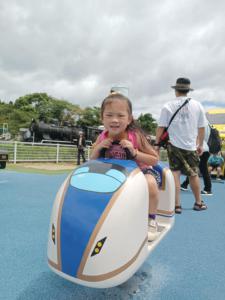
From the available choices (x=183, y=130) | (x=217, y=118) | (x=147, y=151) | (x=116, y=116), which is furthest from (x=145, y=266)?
(x=217, y=118)

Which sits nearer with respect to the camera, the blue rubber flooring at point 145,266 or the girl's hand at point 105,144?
the blue rubber flooring at point 145,266

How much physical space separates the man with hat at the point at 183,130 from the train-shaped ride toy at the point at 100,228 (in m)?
2.80

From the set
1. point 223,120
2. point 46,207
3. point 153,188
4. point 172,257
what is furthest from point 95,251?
point 223,120

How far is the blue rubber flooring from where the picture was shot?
6.86 ft

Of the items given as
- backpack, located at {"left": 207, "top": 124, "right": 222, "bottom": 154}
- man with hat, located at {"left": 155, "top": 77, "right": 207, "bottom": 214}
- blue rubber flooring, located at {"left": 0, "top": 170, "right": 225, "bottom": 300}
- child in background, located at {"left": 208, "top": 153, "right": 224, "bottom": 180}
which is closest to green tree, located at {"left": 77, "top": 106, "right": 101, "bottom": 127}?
Answer: child in background, located at {"left": 208, "top": 153, "right": 224, "bottom": 180}

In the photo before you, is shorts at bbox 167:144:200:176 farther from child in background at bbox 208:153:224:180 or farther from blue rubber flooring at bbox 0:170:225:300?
child in background at bbox 208:153:224:180

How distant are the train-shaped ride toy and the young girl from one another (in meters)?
0.31

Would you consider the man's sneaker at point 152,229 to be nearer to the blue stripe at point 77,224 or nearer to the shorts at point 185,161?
the blue stripe at point 77,224

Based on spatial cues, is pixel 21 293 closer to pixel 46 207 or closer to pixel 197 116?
pixel 46 207

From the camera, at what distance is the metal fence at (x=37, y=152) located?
13.4 meters

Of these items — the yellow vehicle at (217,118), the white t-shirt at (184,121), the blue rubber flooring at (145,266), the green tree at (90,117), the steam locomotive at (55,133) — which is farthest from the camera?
the green tree at (90,117)

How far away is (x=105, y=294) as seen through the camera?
2.07 meters

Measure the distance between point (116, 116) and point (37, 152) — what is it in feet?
42.1

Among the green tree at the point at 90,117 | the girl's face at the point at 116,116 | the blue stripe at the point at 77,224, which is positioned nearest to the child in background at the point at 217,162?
the girl's face at the point at 116,116
